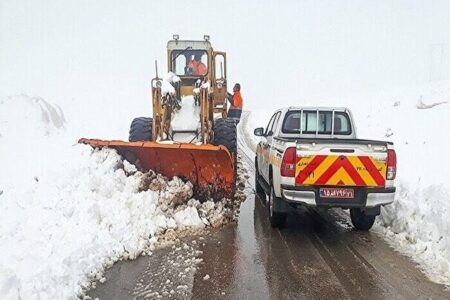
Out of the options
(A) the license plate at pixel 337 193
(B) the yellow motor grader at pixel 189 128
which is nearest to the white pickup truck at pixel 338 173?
(A) the license plate at pixel 337 193

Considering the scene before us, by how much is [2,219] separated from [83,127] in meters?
19.1

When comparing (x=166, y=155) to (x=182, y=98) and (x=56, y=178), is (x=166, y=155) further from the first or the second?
(x=182, y=98)

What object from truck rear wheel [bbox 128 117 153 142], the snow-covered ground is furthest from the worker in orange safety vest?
the snow-covered ground

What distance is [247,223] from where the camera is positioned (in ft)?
22.5

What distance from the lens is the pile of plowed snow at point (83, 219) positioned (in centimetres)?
410

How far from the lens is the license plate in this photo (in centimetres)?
578

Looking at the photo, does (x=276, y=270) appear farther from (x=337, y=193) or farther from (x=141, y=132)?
(x=141, y=132)

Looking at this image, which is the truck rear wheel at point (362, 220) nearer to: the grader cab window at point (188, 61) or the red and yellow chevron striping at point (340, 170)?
the red and yellow chevron striping at point (340, 170)

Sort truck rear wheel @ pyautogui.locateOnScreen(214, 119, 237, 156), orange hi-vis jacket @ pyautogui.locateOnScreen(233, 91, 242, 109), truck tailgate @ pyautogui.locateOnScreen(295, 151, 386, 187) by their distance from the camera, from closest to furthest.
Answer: truck tailgate @ pyautogui.locateOnScreen(295, 151, 386, 187) < truck rear wheel @ pyautogui.locateOnScreen(214, 119, 237, 156) < orange hi-vis jacket @ pyautogui.locateOnScreen(233, 91, 242, 109)

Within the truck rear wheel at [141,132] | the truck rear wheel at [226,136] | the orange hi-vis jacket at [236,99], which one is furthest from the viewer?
the orange hi-vis jacket at [236,99]

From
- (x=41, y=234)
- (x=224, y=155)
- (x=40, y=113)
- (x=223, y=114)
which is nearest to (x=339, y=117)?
(x=224, y=155)

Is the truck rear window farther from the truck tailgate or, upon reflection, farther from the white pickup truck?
the truck tailgate

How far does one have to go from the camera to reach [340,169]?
5730mm

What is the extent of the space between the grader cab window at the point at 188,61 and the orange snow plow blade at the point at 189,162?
3390mm
